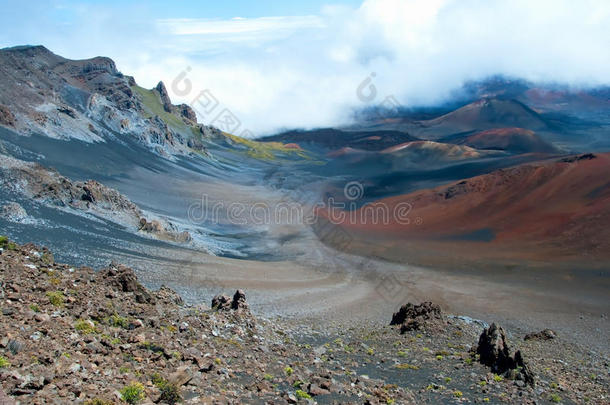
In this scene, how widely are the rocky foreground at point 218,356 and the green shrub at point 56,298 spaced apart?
0.04 metres

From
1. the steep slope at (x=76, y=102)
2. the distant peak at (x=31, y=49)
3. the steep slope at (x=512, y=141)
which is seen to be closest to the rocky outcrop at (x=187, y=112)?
the steep slope at (x=76, y=102)

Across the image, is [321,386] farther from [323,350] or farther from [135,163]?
[135,163]

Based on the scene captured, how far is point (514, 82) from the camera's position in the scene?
643 feet

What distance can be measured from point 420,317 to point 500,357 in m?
4.98

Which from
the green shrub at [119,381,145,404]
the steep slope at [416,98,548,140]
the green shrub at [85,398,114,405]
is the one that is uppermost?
the steep slope at [416,98,548,140]

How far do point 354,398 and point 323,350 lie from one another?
206 inches

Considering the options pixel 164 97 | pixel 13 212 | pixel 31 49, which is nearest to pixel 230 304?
pixel 13 212

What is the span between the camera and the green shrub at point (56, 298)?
1145 cm

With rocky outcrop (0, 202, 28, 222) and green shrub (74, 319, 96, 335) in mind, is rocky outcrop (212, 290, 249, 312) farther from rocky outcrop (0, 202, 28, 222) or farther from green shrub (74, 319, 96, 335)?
rocky outcrop (0, 202, 28, 222)

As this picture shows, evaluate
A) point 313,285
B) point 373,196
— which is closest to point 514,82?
point 373,196

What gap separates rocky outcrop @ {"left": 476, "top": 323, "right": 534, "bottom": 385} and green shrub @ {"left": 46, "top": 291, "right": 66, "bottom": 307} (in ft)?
39.9

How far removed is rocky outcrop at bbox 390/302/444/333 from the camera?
64.2 ft

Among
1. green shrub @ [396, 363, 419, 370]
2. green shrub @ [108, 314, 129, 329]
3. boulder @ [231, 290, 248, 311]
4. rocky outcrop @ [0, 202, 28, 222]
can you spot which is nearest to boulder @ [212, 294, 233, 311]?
boulder @ [231, 290, 248, 311]

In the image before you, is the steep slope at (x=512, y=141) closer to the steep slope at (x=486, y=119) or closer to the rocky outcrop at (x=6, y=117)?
the steep slope at (x=486, y=119)
